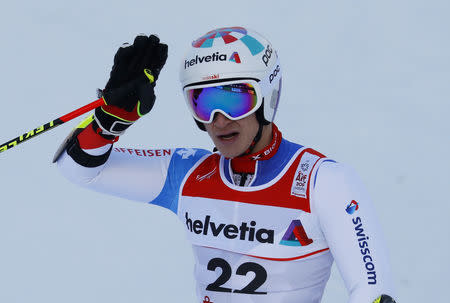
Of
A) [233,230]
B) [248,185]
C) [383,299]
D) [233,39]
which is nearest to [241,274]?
[233,230]

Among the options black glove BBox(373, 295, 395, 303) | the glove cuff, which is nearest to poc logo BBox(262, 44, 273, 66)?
the glove cuff

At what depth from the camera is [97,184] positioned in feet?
12.3

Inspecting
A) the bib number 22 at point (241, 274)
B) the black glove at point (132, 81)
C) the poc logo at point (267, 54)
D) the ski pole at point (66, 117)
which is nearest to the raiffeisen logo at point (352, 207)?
the bib number 22 at point (241, 274)

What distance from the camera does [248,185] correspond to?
140 inches

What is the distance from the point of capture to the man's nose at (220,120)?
11.1ft

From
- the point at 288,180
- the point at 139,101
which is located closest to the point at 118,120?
the point at 139,101

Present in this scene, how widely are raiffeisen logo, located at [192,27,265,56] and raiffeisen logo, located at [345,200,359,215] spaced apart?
2.35ft

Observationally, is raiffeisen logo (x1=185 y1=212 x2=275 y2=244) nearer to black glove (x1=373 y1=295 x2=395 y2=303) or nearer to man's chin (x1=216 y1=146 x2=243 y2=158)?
man's chin (x1=216 y1=146 x2=243 y2=158)

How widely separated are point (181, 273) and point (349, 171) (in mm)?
2676

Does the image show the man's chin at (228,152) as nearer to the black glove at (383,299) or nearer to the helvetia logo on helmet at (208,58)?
the helvetia logo on helmet at (208,58)

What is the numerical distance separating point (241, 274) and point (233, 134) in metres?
0.57

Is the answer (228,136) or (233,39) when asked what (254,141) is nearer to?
(228,136)

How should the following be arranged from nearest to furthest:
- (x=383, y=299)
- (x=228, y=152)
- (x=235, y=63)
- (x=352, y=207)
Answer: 1. (x=383, y=299)
2. (x=352, y=207)
3. (x=235, y=63)
4. (x=228, y=152)

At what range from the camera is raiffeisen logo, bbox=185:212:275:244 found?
3.43m
